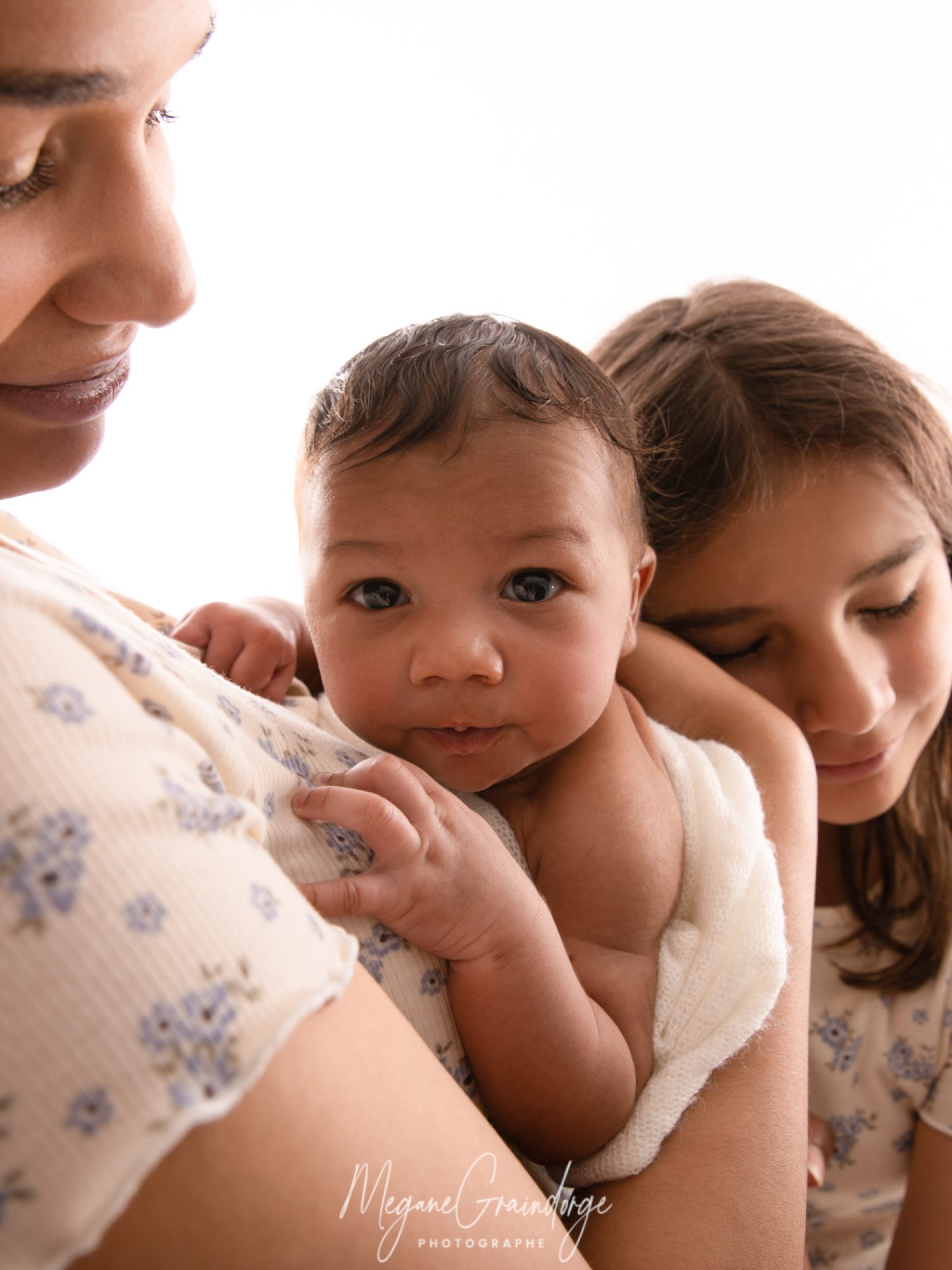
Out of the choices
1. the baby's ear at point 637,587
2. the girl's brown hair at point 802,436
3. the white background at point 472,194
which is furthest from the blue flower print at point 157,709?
the white background at point 472,194

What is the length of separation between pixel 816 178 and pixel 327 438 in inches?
82.3

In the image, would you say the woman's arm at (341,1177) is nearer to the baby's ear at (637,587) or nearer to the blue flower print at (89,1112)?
the blue flower print at (89,1112)

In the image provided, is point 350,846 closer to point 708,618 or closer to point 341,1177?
point 341,1177

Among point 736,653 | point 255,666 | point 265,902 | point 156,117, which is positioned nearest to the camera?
point 265,902

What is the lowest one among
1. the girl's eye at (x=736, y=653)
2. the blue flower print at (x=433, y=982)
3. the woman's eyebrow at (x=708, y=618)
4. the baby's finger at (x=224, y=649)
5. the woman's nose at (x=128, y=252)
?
the girl's eye at (x=736, y=653)

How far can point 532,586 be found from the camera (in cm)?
113

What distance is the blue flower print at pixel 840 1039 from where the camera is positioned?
5.41 feet

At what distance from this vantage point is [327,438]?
1.17 metres

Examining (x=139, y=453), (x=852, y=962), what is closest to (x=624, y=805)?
(x=852, y=962)

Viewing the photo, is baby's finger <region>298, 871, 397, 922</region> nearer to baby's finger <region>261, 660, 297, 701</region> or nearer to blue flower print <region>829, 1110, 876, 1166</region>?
baby's finger <region>261, 660, 297, 701</region>

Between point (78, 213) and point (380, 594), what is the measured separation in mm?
465

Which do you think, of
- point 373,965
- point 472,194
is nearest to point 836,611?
point 373,965

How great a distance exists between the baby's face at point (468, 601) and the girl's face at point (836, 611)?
16.3 inches

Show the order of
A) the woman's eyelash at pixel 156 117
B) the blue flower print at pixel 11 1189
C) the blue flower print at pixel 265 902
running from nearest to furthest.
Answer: the blue flower print at pixel 11 1189 → the blue flower print at pixel 265 902 → the woman's eyelash at pixel 156 117
